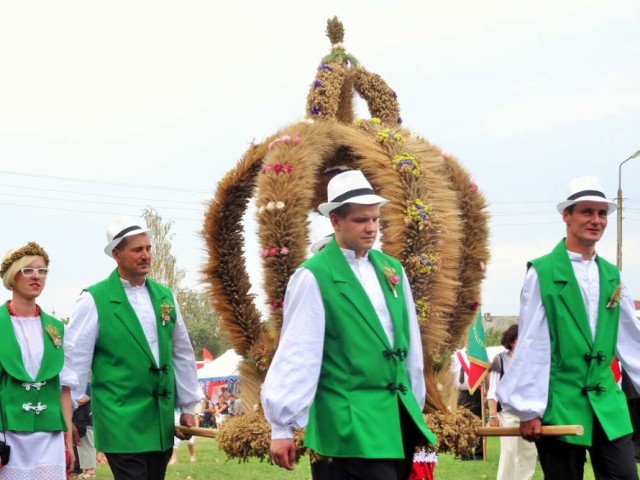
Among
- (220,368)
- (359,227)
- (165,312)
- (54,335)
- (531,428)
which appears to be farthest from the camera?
(220,368)

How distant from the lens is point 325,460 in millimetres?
5668

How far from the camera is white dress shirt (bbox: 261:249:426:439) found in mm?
5406

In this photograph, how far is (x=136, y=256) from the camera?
7539 mm

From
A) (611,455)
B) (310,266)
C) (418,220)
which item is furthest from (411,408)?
(418,220)

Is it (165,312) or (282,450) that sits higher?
(165,312)

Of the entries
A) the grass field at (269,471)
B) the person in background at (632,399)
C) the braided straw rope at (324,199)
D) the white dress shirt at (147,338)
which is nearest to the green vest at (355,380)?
the braided straw rope at (324,199)

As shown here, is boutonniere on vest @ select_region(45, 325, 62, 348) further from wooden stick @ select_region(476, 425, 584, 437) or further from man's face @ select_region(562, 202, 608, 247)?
man's face @ select_region(562, 202, 608, 247)

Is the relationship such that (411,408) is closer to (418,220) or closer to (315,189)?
(418,220)

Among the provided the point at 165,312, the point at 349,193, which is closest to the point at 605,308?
the point at 349,193

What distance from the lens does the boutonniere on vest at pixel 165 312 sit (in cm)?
756

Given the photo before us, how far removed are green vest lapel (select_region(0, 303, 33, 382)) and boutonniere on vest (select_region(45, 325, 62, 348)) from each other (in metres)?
0.21

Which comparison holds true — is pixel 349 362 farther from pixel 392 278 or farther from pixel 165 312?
pixel 165 312

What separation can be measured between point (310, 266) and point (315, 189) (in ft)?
7.38

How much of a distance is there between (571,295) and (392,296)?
1.19 metres
